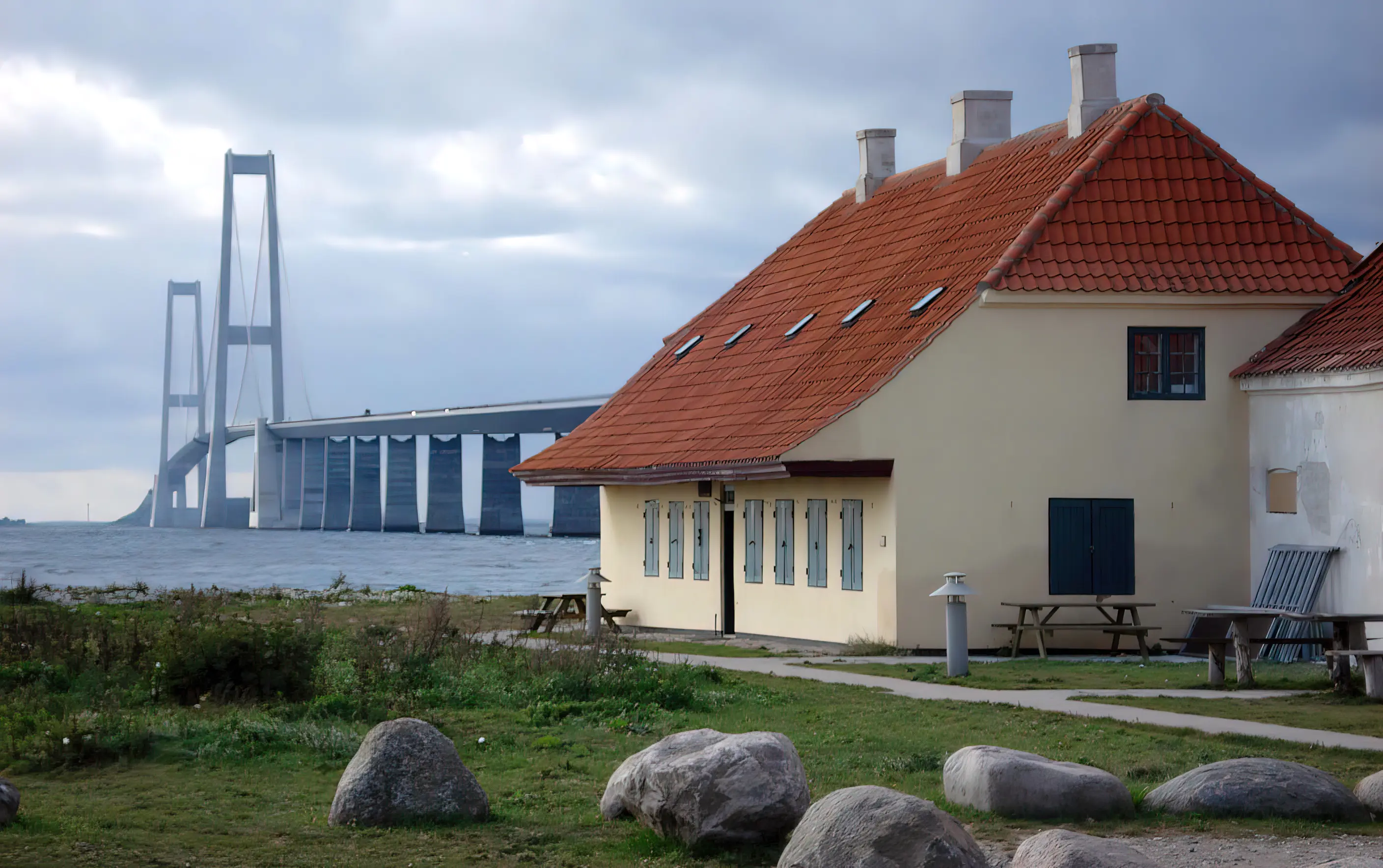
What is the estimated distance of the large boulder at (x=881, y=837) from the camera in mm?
6770

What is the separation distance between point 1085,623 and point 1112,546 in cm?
109

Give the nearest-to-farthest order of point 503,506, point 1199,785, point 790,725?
point 1199,785
point 790,725
point 503,506

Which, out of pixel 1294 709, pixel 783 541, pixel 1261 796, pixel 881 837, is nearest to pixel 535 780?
pixel 881 837

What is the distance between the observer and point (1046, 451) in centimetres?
2069

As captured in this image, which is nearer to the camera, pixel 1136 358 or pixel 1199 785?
pixel 1199 785

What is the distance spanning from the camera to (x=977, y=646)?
66.6 ft

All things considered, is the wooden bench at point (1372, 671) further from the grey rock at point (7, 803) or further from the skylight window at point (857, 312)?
the grey rock at point (7, 803)

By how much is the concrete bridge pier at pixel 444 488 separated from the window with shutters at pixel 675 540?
65.2 meters

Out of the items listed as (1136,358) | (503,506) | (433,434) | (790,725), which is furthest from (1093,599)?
(503,506)

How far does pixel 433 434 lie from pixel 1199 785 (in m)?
79.1

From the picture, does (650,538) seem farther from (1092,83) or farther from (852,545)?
(1092,83)

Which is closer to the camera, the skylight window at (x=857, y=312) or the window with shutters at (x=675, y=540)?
the skylight window at (x=857, y=312)

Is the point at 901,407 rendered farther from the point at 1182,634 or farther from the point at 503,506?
the point at 503,506

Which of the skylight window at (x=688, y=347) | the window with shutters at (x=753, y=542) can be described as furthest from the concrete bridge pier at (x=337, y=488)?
the window with shutters at (x=753, y=542)
